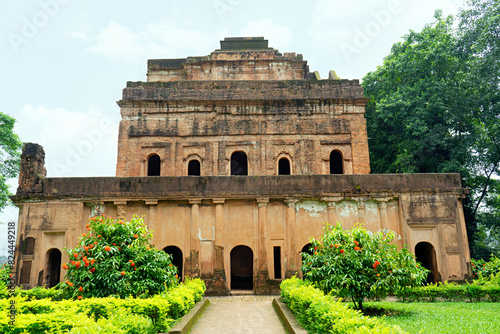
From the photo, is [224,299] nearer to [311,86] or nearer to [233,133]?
[233,133]

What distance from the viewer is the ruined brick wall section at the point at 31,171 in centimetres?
1420

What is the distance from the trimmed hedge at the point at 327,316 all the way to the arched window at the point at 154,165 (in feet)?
39.9

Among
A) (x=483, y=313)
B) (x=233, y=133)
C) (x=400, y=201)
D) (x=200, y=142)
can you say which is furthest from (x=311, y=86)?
(x=483, y=313)

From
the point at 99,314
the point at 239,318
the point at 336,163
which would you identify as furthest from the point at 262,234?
the point at 99,314

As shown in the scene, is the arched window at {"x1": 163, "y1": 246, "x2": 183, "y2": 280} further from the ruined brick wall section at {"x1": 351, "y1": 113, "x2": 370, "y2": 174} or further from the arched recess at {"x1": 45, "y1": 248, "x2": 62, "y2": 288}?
the ruined brick wall section at {"x1": 351, "y1": 113, "x2": 370, "y2": 174}

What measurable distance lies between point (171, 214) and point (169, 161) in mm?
4519

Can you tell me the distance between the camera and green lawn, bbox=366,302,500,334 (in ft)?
24.7

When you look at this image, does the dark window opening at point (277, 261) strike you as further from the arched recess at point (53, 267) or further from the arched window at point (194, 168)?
the arched recess at point (53, 267)

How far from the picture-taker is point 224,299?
12.6 meters

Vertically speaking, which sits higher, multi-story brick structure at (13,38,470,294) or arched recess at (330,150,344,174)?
arched recess at (330,150,344,174)

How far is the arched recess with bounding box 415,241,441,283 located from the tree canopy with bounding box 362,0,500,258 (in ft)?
20.0

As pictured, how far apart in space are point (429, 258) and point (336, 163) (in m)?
6.61

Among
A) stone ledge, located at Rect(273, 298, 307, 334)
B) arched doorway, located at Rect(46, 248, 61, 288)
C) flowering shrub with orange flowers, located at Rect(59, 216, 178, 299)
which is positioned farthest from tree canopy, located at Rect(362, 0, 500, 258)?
arched doorway, located at Rect(46, 248, 61, 288)

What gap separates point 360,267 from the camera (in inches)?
354
